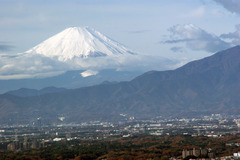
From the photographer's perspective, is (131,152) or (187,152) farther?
(131,152)

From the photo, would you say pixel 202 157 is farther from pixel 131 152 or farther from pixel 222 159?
pixel 131 152

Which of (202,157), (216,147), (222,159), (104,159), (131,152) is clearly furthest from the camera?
(216,147)

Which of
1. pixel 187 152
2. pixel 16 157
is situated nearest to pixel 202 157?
pixel 187 152

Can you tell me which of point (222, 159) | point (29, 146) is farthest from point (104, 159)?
point (29, 146)

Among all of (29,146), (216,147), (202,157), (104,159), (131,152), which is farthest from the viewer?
(29,146)

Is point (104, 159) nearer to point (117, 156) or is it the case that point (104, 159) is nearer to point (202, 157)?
point (117, 156)

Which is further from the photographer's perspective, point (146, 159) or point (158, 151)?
point (158, 151)

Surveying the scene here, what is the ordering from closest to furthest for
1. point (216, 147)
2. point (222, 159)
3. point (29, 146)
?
point (222, 159) → point (216, 147) → point (29, 146)

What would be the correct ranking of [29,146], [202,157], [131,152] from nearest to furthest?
[202,157] < [131,152] < [29,146]
